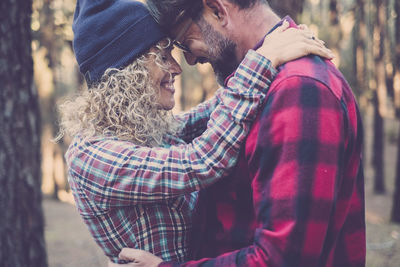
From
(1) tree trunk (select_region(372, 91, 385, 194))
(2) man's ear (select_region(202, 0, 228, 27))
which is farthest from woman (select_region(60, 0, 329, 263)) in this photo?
(1) tree trunk (select_region(372, 91, 385, 194))

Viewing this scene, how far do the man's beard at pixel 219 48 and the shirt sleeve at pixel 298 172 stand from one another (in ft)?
1.53

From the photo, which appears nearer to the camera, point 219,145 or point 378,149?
point 219,145

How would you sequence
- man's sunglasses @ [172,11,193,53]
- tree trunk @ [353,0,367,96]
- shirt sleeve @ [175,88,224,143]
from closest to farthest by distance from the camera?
man's sunglasses @ [172,11,193,53]
shirt sleeve @ [175,88,224,143]
tree trunk @ [353,0,367,96]

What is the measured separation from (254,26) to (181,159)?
0.65m

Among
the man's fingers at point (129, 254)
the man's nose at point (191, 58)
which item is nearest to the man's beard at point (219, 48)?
the man's nose at point (191, 58)

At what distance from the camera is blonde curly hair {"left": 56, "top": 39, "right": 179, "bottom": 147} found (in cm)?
193

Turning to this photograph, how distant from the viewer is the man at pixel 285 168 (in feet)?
4.21

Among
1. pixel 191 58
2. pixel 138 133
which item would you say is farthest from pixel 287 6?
pixel 138 133

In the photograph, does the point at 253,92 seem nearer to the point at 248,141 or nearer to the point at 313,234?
the point at 248,141

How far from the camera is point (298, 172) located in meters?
1.28

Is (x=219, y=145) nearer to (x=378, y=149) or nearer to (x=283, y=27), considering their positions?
(x=283, y=27)

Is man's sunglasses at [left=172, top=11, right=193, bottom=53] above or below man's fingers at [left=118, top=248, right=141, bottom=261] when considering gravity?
above

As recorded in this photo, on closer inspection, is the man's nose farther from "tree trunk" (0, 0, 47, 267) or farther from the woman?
"tree trunk" (0, 0, 47, 267)

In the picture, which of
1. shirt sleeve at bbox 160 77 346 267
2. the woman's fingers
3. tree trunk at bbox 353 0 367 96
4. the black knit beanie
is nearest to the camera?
shirt sleeve at bbox 160 77 346 267
